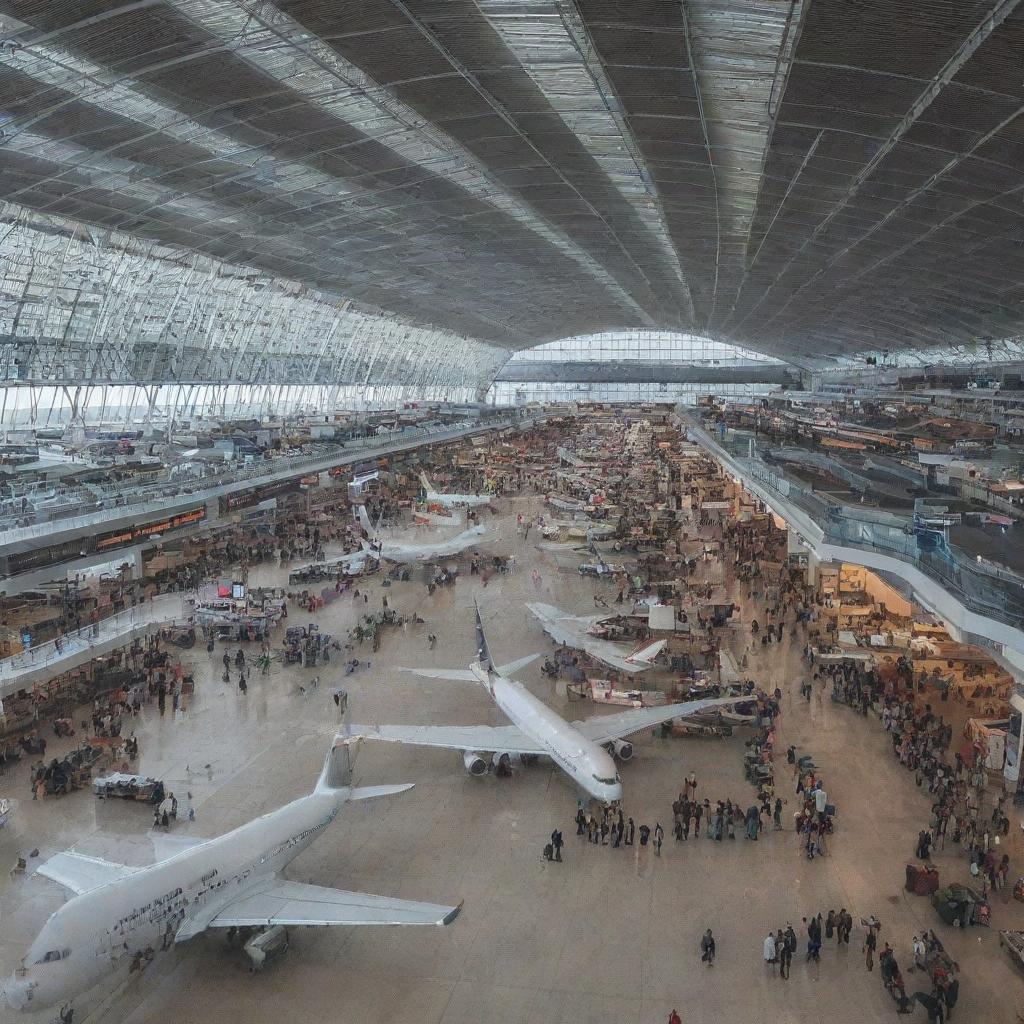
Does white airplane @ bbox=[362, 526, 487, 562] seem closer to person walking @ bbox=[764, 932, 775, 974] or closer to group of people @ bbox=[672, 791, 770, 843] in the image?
group of people @ bbox=[672, 791, 770, 843]

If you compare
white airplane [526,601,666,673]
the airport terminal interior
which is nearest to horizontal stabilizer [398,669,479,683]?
the airport terminal interior

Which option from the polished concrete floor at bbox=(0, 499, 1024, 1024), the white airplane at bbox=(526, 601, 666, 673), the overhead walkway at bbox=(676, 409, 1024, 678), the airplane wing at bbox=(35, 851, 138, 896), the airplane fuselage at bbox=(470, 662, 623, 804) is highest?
the overhead walkway at bbox=(676, 409, 1024, 678)

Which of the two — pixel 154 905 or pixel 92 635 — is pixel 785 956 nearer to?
pixel 154 905

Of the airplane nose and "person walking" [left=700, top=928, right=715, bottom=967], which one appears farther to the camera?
"person walking" [left=700, top=928, right=715, bottom=967]

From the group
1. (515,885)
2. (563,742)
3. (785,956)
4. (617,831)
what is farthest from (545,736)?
(785,956)

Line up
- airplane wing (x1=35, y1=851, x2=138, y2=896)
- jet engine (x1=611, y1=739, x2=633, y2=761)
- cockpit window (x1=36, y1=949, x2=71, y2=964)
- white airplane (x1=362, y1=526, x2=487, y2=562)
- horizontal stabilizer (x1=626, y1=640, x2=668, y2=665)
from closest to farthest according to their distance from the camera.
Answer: cockpit window (x1=36, y1=949, x2=71, y2=964), airplane wing (x1=35, y1=851, x2=138, y2=896), jet engine (x1=611, y1=739, x2=633, y2=761), horizontal stabilizer (x1=626, y1=640, x2=668, y2=665), white airplane (x1=362, y1=526, x2=487, y2=562)

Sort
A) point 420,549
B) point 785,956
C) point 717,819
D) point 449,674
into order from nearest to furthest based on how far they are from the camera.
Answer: point 785,956 → point 717,819 → point 449,674 → point 420,549

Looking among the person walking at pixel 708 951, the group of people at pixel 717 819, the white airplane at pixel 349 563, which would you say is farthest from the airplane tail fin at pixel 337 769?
the white airplane at pixel 349 563
